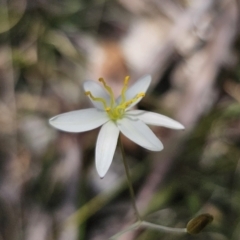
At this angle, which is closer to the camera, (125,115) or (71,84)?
(125,115)

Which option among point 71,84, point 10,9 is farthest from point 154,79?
point 10,9

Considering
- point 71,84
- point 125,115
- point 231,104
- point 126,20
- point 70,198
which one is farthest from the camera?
point 126,20

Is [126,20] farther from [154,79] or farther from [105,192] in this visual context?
[105,192]

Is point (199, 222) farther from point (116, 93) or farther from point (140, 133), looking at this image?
point (116, 93)

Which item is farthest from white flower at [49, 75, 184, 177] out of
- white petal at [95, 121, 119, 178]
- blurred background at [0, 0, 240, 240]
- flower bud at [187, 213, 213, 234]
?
blurred background at [0, 0, 240, 240]

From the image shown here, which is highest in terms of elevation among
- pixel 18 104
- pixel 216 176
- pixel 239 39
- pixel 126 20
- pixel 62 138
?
pixel 126 20

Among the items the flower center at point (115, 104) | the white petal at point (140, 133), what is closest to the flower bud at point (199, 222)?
the white petal at point (140, 133)

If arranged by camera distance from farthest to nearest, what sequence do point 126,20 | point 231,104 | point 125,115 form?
point 126,20 < point 231,104 < point 125,115
